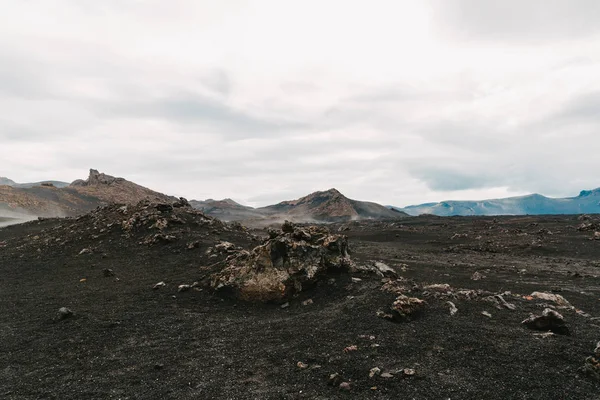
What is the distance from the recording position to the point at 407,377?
7.75m

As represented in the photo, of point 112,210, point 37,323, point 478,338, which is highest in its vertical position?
point 112,210

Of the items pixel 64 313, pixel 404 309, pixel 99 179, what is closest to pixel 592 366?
pixel 404 309

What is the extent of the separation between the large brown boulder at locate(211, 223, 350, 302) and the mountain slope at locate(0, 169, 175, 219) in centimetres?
5394

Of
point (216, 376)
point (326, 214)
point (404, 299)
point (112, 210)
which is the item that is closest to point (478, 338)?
point (404, 299)

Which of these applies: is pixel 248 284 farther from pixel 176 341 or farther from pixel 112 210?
pixel 112 210

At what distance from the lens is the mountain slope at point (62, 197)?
85562mm

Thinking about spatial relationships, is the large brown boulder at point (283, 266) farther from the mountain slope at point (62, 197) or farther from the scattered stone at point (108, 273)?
the mountain slope at point (62, 197)

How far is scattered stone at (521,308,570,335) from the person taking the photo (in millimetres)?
9523

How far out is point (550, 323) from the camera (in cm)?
970

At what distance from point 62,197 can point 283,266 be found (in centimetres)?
11361

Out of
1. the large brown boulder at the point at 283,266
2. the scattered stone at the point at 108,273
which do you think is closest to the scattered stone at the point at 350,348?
the large brown boulder at the point at 283,266

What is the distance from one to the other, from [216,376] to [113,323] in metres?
6.41

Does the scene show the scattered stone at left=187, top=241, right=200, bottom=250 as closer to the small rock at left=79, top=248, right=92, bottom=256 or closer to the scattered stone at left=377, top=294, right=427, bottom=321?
the small rock at left=79, top=248, right=92, bottom=256

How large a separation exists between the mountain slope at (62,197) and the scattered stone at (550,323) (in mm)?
64682
